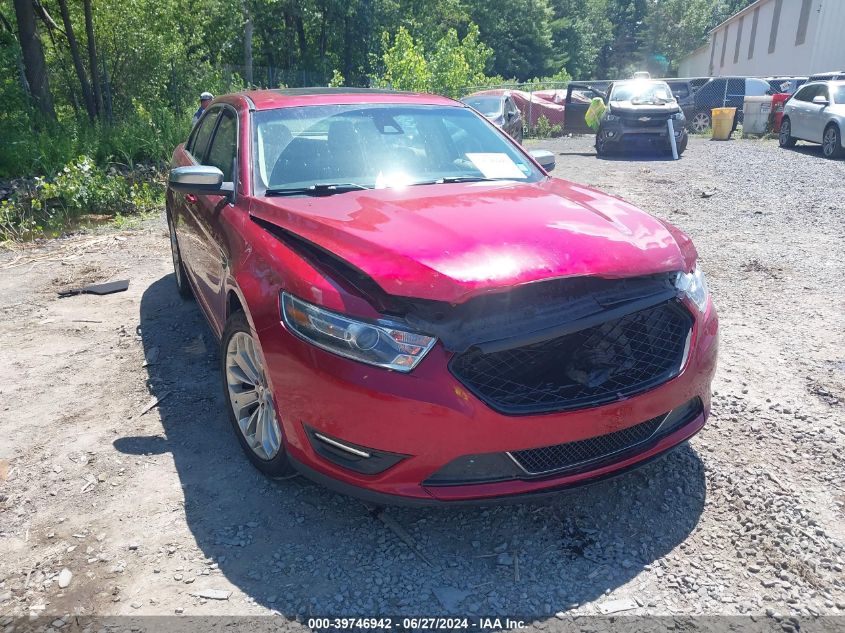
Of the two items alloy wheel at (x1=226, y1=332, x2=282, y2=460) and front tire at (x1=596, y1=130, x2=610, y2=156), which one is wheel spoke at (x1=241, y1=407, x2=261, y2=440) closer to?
alloy wheel at (x1=226, y1=332, x2=282, y2=460)

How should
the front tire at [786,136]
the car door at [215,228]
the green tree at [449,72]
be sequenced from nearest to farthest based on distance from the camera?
the car door at [215,228] → the front tire at [786,136] → the green tree at [449,72]

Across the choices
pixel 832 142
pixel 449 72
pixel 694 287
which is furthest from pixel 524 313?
pixel 449 72

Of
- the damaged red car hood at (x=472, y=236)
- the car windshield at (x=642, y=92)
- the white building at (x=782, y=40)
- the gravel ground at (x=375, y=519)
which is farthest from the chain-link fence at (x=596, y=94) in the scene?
the damaged red car hood at (x=472, y=236)

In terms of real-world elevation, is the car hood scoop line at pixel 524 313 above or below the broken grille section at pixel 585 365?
above

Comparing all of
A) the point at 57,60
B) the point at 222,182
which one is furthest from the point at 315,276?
the point at 57,60

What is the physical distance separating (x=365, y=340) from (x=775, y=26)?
43597 mm

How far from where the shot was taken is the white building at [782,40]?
29438mm

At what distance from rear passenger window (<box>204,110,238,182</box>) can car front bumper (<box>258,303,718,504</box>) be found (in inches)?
61.4

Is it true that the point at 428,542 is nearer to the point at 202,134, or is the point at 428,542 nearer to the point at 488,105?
the point at 202,134

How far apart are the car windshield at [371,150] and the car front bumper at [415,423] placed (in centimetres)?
121

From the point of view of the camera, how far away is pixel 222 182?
356 cm

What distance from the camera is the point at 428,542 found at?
2.66m

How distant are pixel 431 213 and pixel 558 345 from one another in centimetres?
87

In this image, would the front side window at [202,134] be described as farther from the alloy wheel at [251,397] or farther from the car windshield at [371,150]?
the alloy wheel at [251,397]
